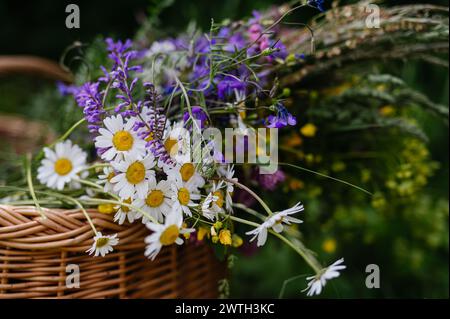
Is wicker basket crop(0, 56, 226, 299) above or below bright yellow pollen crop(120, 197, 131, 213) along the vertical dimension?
below

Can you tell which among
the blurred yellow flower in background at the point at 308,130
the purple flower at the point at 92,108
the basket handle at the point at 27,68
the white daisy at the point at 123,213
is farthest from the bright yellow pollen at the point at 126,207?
the basket handle at the point at 27,68

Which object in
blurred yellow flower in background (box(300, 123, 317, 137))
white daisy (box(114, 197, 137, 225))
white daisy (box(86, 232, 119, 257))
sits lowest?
white daisy (box(86, 232, 119, 257))

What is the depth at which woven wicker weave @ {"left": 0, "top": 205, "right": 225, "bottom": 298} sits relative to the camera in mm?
591

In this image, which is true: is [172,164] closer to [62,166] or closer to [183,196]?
[183,196]

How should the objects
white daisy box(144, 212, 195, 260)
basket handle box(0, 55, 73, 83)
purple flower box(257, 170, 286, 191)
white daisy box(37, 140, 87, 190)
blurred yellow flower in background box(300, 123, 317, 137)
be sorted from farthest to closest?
basket handle box(0, 55, 73, 83), blurred yellow flower in background box(300, 123, 317, 137), purple flower box(257, 170, 286, 191), white daisy box(37, 140, 87, 190), white daisy box(144, 212, 195, 260)

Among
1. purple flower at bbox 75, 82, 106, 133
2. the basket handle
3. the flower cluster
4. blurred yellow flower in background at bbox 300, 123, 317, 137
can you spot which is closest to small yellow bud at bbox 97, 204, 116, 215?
the flower cluster

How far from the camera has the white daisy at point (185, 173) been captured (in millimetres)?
567

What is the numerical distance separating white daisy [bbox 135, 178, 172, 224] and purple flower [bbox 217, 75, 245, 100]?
0.61 feet

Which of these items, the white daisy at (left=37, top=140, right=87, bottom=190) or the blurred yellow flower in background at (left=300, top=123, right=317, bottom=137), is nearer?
the white daisy at (left=37, top=140, right=87, bottom=190)

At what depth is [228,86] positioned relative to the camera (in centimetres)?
69

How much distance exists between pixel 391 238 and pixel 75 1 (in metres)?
1.66

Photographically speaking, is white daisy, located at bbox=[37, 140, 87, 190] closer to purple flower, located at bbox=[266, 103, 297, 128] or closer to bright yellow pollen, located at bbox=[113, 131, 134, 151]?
bright yellow pollen, located at bbox=[113, 131, 134, 151]
